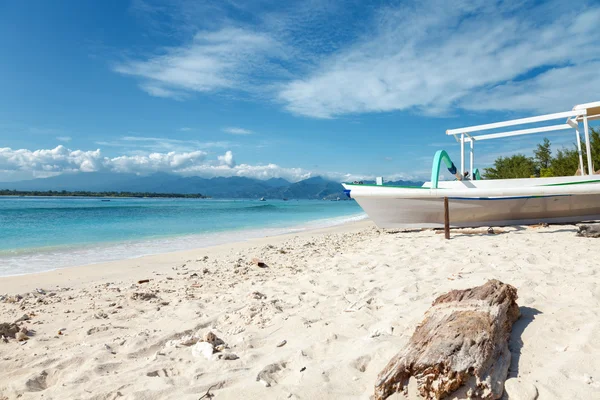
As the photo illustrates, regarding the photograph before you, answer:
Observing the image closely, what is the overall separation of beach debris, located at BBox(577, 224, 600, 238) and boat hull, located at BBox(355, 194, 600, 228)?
7.55 feet

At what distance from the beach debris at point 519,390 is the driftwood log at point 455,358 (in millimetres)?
63

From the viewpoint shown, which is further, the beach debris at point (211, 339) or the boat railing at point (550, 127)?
the boat railing at point (550, 127)

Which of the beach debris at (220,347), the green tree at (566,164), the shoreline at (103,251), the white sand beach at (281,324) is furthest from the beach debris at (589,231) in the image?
the green tree at (566,164)

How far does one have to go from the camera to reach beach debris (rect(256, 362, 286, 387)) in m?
2.47

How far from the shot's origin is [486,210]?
1008 cm

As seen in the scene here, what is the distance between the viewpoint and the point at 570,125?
1144cm

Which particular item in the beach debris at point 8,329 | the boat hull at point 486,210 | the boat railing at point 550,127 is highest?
the boat railing at point 550,127

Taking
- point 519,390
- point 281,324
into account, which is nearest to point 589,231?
point 519,390

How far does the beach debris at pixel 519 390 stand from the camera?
2.03 m

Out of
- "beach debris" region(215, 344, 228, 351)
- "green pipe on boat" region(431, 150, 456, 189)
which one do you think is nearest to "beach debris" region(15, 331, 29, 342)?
"beach debris" region(215, 344, 228, 351)

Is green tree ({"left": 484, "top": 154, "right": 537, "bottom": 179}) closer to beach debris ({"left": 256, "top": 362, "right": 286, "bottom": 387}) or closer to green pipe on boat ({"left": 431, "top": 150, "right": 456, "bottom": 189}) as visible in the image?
green pipe on boat ({"left": 431, "top": 150, "right": 456, "bottom": 189})

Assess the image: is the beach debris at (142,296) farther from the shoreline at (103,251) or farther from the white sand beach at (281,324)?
the shoreline at (103,251)

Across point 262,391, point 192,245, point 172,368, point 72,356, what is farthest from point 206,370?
point 192,245

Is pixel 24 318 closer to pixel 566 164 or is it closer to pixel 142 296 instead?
pixel 142 296
